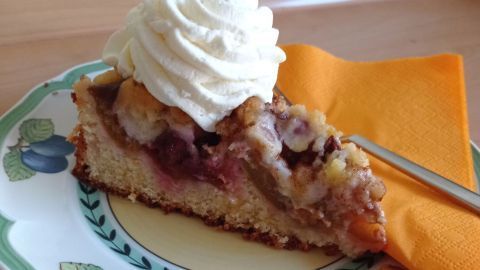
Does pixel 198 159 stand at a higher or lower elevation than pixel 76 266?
higher

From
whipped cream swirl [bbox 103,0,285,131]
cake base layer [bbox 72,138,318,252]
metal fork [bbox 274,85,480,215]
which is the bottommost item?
cake base layer [bbox 72,138,318,252]

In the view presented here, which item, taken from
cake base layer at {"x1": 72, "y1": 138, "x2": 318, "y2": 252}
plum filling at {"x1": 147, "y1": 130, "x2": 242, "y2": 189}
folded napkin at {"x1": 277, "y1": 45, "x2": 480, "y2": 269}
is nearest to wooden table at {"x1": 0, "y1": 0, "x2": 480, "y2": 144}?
folded napkin at {"x1": 277, "y1": 45, "x2": 480, "y2": 269}

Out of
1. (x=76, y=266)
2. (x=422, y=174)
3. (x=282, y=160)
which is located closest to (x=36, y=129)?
(x=76, y=266)

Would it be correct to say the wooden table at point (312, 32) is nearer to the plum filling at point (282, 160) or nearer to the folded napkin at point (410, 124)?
the folded napkin at point (410, 124)

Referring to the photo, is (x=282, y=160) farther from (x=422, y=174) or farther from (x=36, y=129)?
(x=36, y=129)

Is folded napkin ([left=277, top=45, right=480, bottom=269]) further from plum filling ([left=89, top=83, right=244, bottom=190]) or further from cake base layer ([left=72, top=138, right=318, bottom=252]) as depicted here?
plum filling ([left=89, top=83, right=244, bottom=190])

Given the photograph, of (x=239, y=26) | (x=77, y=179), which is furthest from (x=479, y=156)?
(x=77, y=179)

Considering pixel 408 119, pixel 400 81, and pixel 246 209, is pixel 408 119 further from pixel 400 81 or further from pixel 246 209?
pixel 246 209
